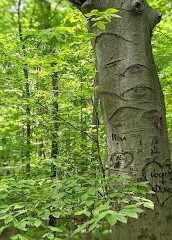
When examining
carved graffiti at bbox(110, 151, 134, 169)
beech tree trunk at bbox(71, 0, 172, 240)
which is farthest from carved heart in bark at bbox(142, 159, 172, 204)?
carved graffiti at bbox(110, 151, 134, 169)

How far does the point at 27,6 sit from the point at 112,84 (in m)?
3.48

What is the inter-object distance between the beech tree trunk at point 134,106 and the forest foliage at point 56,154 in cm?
13

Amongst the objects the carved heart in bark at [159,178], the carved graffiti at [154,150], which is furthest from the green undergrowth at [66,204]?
the carved graffiti at [154,150]

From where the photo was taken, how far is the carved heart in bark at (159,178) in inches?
59.4

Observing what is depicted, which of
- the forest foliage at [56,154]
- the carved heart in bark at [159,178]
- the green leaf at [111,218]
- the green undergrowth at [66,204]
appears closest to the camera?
the green leaf at [111,218]

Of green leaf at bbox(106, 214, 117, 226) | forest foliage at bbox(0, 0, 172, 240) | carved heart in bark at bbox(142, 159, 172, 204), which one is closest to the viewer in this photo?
green leaf at bbox(106, 214, 117, 226)

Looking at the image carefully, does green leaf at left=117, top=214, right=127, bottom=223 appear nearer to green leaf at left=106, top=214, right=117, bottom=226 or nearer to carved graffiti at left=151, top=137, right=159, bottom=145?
green leaf at left=106, top=214, right=117, bottom=226

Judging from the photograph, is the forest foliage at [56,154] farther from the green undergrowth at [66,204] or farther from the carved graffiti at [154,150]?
the carved graffiti at [154,150]

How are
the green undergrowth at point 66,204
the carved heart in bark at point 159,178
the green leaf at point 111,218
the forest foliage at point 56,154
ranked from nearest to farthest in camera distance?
the green leaf at point 111,218
the green undergrowth at point 66,204
the forest foliage at point 56,154
the carved heart in bark at point 159,178

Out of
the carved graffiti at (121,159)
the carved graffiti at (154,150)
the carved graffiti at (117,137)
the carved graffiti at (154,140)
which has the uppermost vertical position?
the carved graffiti at (117,137)

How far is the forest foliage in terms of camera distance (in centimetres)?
126

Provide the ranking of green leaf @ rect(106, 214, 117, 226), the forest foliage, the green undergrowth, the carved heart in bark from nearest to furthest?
1. green leaf @ rect(106, 214, 117, 226)
2. the green undergrowth
3. the forest foliage
4. the carved heart in bark

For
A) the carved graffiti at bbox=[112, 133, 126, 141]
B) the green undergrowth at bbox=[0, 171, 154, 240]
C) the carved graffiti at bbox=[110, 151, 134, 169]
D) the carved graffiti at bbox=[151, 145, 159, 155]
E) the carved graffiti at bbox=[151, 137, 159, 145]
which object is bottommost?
the green undergrowth at bbox=[0, 171, 154, 240]

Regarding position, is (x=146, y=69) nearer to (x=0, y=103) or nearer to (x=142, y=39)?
(x=142, y=39)
